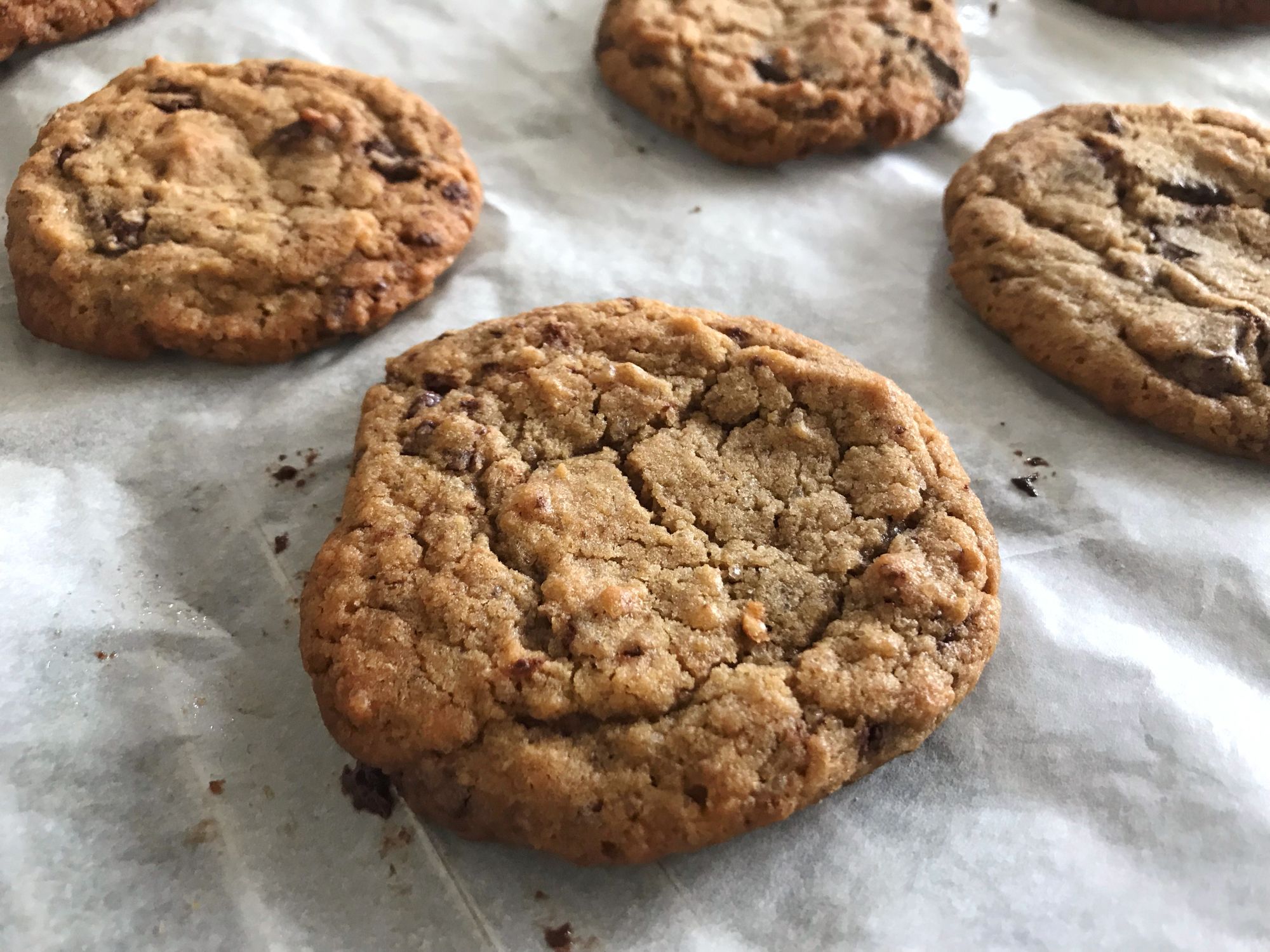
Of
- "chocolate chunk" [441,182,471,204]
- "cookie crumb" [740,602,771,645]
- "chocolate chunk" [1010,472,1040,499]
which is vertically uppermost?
"chocolate chunk" [441,182,471,204]

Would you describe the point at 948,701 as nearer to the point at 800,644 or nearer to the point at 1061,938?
the point at 800,644

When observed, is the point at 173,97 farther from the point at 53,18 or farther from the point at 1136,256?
the point at 1136,256

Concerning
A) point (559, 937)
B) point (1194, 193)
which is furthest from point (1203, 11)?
point (559, 937)

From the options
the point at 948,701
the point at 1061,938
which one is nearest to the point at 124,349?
the point at 948,701

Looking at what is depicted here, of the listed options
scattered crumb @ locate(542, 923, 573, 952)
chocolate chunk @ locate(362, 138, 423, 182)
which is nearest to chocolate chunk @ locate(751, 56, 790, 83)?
chocolate chunk @ locate(362, 138, 423, 182)

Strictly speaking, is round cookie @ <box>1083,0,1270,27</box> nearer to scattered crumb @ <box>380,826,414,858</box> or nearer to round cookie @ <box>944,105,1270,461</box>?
round cookie @ <box>944,105,1270,461</box>

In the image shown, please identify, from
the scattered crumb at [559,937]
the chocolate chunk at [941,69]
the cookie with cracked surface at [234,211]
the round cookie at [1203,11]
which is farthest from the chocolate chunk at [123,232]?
the round cookie at [1203,11]
